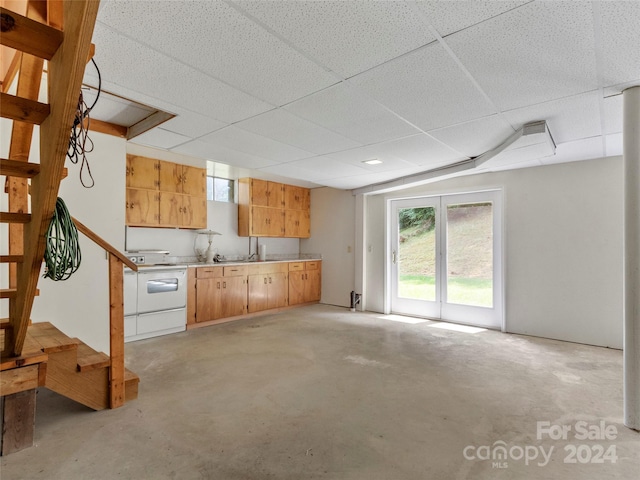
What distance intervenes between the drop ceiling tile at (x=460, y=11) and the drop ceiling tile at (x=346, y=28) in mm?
66

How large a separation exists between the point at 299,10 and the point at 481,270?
4.58 meters

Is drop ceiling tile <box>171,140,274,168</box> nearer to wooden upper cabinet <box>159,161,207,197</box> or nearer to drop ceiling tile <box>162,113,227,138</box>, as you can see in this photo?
drop ceiling tile <box>162,113,227,138</box>

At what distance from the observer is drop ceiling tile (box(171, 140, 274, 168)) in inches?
146

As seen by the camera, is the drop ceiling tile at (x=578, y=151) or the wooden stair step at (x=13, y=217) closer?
the wooden stair step at (x=13, y=217)

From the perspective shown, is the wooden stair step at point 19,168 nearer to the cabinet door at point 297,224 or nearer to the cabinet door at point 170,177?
the cabinet door at point 170,177

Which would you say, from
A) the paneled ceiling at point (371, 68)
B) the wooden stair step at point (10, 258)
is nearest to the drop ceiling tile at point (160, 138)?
the paneled ceiling at point (371, 68)

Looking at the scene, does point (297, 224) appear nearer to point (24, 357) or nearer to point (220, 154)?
point (220, 154)

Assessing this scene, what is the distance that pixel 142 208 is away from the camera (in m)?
4.82

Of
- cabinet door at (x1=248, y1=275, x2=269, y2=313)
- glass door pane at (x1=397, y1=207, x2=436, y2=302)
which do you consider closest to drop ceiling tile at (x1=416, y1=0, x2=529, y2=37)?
glass door pane at (x1=397, y1=207, x2=436, y2=302)

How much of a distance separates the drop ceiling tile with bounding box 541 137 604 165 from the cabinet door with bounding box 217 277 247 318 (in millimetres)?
4798

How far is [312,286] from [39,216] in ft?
19.0

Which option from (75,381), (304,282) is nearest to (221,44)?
(75,381)

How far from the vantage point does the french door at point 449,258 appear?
493cm

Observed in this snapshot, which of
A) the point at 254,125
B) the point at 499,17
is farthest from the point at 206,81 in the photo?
the point at 499,17
